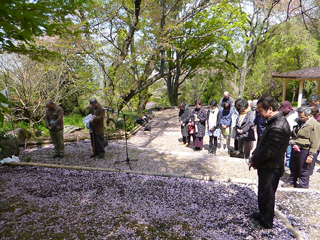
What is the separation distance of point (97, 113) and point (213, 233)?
13.6 ft

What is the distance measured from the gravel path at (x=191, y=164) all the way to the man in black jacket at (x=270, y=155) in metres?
0.46

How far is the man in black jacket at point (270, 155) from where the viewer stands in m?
2.53

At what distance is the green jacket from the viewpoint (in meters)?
3.66

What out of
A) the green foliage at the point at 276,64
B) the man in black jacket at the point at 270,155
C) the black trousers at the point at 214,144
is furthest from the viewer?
the green foliage at the point at 276,64

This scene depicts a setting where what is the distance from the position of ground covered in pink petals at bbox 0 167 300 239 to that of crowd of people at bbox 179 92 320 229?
513mm

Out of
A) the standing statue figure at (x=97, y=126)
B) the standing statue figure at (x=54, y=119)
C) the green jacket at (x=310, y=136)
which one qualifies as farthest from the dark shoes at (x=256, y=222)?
the standing statue figure at (x=54, y=119)

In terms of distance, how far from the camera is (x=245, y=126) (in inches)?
203

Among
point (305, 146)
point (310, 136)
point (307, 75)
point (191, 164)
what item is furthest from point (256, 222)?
point (307, 75)

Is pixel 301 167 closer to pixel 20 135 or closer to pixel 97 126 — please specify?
pixel 97 126

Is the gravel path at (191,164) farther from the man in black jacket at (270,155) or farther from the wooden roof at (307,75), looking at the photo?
the wooden roof at (307,75)

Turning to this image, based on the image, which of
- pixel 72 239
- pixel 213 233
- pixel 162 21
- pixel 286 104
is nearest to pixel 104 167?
pixel 72 239

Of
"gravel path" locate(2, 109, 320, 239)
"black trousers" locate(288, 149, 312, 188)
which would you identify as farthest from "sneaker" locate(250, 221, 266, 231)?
"black trousers" locate(288, 149, 312, 188)

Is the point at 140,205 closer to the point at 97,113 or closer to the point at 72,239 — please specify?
the point at 72,239

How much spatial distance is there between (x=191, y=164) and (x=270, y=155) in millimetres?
2850
